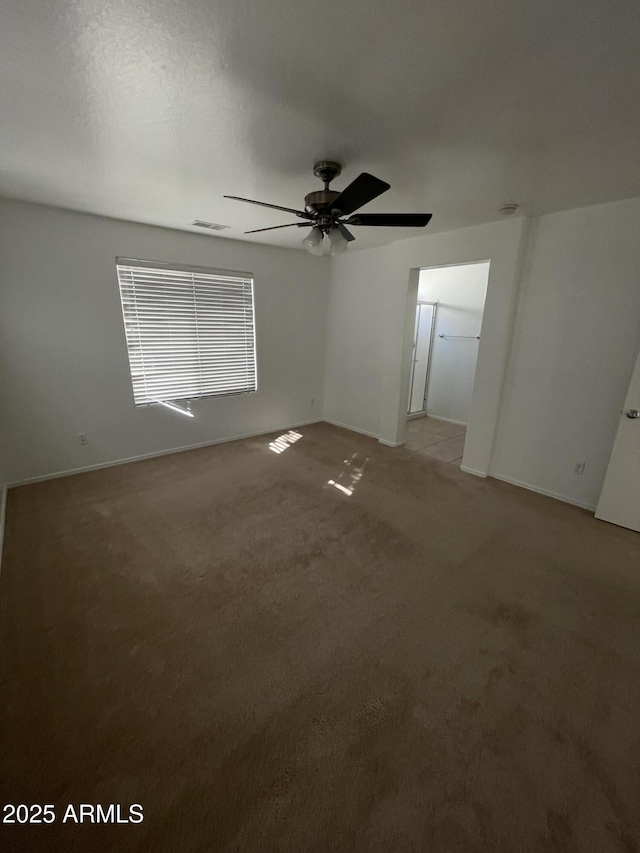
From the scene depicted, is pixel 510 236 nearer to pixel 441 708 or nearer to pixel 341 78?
pixel 341 78

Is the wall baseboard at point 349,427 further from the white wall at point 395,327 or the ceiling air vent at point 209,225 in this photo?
the ceiling air vent at point 209,225

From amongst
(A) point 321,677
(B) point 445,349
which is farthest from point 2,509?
(B) point 445,349

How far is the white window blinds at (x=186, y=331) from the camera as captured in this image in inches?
143

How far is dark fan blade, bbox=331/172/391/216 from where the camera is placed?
5.44 ft

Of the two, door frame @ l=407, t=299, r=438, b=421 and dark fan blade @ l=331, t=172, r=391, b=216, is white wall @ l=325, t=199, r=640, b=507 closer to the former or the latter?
door frame @ l=407, t=299, r=438, b=421

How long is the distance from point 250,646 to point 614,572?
2.41 m


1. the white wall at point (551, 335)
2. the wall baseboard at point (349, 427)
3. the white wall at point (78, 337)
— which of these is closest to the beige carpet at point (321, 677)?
the white wall at point (551, 335)

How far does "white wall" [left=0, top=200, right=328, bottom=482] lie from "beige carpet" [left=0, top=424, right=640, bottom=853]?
808 millimetres

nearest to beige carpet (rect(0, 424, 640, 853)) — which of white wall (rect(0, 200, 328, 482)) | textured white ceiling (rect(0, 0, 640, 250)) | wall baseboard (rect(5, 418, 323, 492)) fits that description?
wall baseboard (rect(5, 418, 323, 492))

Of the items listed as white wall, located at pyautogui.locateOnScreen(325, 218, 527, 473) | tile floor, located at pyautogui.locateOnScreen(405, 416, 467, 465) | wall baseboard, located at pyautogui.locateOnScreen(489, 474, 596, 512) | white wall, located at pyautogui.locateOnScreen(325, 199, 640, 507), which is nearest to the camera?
white wall, located at pyautogui.locateOnScreen(325, 199, 640, 507)

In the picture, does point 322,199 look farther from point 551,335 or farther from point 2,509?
point 2,509

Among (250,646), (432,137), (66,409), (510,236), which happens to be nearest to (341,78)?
(432,137)

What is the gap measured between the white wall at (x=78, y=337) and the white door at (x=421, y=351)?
8.21ft

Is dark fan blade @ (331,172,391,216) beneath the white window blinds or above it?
above
